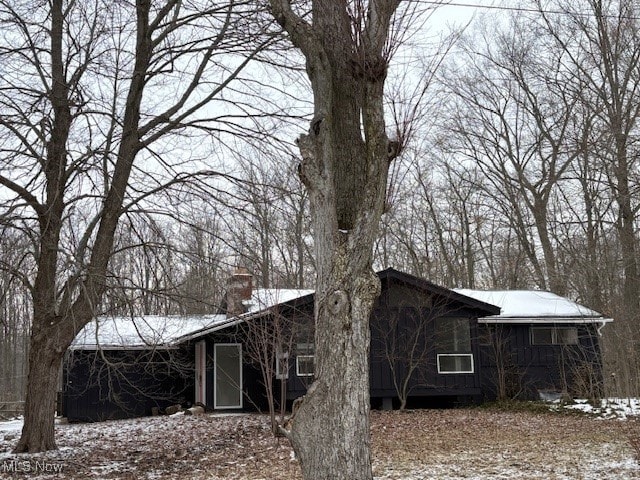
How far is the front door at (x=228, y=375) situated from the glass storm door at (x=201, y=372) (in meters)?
0.30

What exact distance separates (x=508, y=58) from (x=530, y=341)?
1421cm

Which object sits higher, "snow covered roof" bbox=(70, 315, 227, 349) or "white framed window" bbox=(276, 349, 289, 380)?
"snow covered roof" bbox=(70, 315, 227, 349)

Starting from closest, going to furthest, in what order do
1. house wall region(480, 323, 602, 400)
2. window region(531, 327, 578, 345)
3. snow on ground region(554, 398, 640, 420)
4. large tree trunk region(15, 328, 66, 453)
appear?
large tree trunk region(15, 328, 66, 453) → snow on ground region(554, 398, 640, 420) → house wall region(480, 323, 602, 400) → window region(531, 327, 578, 345)

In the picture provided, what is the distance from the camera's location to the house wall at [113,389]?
19.0 metres

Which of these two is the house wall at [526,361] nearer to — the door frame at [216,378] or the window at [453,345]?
the window at [453,345]

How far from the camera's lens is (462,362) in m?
19.7

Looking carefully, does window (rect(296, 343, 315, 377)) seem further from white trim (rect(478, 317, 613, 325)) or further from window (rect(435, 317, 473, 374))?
white trim (rect(478, 317, 613, 325))

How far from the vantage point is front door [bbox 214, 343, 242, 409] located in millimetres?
19578

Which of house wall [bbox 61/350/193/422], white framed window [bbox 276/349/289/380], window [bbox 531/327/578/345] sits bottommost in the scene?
house wall [bbox 61/350/193/422]

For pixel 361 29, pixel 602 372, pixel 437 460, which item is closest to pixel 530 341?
pixel 602 372

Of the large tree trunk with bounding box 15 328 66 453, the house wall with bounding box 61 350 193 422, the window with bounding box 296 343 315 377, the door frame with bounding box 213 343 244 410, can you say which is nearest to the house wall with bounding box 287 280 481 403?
the window with bounding box 296 343 315 377

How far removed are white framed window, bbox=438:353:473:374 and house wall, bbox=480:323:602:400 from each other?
77cm

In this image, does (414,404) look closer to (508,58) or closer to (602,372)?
(602,372)

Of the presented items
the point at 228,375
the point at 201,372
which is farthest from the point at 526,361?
the point at 201,372
